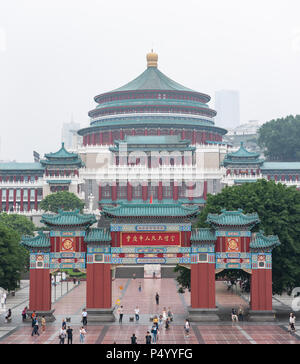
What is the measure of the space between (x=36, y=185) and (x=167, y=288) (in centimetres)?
4254

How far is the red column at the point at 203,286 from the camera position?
38.9 meters

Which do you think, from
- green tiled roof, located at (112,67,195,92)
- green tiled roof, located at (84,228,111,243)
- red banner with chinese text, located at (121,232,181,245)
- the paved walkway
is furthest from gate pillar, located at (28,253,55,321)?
green tiled roof, located at (112,67,195,92)

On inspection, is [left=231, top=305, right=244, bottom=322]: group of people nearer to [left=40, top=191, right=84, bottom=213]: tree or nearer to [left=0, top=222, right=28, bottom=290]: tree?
[left=0, top=222, right=28, bottom=290]: tree

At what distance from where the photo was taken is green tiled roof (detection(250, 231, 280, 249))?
126 ft

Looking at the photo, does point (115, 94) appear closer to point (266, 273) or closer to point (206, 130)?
point (206, 130)

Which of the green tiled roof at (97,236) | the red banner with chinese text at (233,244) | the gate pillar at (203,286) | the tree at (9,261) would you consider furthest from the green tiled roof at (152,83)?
the gate pillar at (203,286)

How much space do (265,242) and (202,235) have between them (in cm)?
473

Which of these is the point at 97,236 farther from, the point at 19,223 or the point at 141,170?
the point at 141,170

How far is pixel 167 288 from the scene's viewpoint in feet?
188

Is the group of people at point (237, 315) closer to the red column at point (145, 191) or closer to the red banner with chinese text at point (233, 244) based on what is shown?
the red banner with chinese text at point (233, 244)

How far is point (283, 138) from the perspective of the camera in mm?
116438

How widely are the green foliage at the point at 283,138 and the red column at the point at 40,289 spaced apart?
87110mm

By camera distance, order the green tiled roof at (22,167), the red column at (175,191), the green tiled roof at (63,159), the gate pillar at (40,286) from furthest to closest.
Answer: the green tiled roof at (22,167) < the green tiled roof at (63,159) < the red column at (175,191) < the gate pillar at (40,286)
